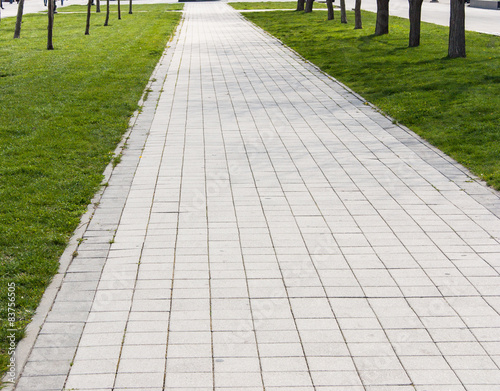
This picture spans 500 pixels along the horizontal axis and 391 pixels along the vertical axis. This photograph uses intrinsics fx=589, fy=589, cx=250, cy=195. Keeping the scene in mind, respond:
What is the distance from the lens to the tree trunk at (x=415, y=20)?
19.2m

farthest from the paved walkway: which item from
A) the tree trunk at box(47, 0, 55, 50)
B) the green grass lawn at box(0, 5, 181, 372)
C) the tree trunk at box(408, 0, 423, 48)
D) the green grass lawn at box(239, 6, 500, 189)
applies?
the tree trunk at box(47, 0, 55, 50)

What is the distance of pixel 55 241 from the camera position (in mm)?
→ 5980

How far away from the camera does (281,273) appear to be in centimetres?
541

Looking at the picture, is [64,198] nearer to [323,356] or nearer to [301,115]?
[323,356]

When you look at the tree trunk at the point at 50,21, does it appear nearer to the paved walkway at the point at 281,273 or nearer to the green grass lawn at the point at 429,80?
the green grass lawn at the point at 429,80

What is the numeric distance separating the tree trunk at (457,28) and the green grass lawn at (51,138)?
8649 millimetres

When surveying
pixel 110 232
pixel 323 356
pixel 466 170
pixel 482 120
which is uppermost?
pixel 482 120

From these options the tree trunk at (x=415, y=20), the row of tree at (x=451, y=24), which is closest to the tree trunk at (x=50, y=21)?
the row of tree at (x=451, y=24)

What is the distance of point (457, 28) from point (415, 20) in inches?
117

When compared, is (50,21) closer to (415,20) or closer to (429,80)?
(415,20)

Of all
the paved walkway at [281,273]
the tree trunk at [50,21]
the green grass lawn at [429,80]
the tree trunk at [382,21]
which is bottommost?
the paved walkway at [281,273]

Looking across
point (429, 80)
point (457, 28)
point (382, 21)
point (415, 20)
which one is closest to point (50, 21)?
point (415, 20)

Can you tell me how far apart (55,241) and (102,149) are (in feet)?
11.0

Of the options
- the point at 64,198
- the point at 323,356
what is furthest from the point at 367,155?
the point at 323,356
